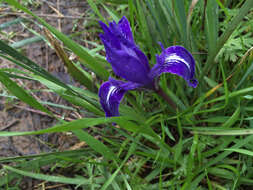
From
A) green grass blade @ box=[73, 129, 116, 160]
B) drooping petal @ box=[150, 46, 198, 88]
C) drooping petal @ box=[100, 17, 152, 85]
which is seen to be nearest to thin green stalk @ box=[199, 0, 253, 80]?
drooping petal @ box=[150, 46, 198, 88]

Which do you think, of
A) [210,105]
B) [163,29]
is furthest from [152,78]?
[210,105]

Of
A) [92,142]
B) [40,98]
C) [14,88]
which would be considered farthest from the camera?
[40,98]

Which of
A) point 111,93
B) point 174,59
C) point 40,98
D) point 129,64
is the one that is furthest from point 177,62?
point 40,98

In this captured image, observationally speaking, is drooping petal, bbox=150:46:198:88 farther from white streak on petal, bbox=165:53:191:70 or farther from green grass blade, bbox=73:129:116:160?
green grass blade, bbox=73:129:116:160

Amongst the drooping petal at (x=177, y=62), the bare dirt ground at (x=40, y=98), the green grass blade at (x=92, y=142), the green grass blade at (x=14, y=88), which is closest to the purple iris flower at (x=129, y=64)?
the drooping petal at (x=177, y=62)

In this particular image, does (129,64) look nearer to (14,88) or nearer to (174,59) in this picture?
(174,59)

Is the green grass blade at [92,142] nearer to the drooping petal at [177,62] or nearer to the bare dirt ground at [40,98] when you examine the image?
the drooping petal at [177,62]
